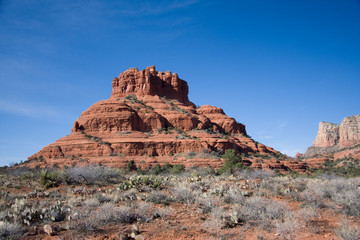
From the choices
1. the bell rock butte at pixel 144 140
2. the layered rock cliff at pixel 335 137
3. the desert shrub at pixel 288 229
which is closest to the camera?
the desert shrub at pixel 288 229

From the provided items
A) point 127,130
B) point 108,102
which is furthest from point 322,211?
point 108,102

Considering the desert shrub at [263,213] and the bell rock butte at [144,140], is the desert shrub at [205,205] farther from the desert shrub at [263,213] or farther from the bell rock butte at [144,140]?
the bell rock butte at [144,140]

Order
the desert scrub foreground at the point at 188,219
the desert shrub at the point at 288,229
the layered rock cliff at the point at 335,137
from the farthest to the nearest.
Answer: the layered rock cliff at the point at 335,137 → the desert scrub foreground at the point at 188,219 → the desert shrub at the point at 288,229

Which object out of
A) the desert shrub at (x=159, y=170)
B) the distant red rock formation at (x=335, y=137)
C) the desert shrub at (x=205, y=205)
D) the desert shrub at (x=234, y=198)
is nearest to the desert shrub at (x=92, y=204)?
the desert shrub at (x=205, y=205)

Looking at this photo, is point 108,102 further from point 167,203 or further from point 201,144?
point 167,203

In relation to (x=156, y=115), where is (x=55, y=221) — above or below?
below

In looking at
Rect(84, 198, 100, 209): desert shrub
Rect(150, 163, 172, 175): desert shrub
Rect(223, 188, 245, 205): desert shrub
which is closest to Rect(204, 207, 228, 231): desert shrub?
Rect(223, 188, 245, 205): desert shrub

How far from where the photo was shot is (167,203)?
1003cm

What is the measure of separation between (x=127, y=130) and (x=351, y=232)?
A: 1925 inches

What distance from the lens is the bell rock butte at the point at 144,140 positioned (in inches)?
1768

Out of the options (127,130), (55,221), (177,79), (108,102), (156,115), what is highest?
(177,79)

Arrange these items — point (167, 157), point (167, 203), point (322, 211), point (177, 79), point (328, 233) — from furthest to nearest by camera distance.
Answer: point (177, 79)
point (167, 157)
point (167, 203)
point (322, 211)
point (328, 233)

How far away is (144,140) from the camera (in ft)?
160

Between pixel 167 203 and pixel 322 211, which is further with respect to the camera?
pixel 167 203
